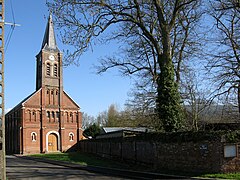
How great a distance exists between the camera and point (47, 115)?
62.8m

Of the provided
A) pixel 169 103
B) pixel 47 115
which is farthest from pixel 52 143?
pixel 169 103

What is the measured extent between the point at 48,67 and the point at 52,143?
14826mm

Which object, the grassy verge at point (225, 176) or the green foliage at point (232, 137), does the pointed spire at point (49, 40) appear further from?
the grassy verge at point (225, 176)

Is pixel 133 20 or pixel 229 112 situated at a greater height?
pixel 133 20

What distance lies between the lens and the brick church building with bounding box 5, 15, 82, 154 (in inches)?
2370

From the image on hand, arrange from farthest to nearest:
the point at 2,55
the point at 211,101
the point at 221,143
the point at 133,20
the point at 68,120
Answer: the point at 68,120 → the point at 133,20 → the point at 211,101 → the point at 221,143 → the point at 2,55

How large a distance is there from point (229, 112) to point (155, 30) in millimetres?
8812

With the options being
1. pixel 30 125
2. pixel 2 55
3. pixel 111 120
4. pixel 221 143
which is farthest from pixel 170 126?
pixel 111 120

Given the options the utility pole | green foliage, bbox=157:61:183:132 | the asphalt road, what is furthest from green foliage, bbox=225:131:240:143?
the utility pole

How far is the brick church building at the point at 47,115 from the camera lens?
197 ft

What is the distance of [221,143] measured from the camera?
16359mm

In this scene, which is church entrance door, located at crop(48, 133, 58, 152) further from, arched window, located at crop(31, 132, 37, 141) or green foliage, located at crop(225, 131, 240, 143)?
green foliage, located at crop(225, 131, 240, 143)

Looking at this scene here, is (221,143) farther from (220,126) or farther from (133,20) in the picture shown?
(133,20)

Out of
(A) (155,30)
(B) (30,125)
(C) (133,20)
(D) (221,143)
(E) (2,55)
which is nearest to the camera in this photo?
(E) (2,55)
